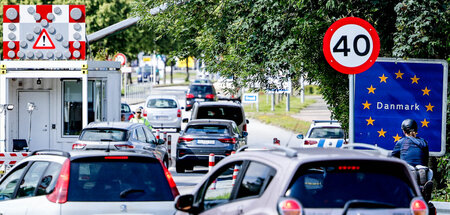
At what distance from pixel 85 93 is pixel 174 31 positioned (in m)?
3.41

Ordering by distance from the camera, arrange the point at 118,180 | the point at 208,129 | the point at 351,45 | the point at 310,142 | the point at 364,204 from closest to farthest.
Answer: the point at 364,204
the point at 118,180
the point at 351,45
the point at 208,129
the point at 310,142

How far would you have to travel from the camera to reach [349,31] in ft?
29.7

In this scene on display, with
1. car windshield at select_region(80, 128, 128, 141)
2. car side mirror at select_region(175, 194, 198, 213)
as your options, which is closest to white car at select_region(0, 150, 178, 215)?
car side mirror at select_region(175, 194, 198, 213)

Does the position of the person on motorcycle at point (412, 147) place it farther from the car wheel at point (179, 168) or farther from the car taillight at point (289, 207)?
the car wheel at point (179, 168)

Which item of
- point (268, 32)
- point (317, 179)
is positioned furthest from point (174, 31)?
point (317, 179)

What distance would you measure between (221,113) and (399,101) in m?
14.9

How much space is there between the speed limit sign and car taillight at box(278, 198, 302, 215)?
3759 millimetres

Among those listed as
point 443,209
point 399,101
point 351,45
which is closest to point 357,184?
point 351,45

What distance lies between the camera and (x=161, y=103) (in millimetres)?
36406

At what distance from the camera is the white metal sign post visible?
9031mm

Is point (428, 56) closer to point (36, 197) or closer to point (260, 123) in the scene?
point (36, 197)

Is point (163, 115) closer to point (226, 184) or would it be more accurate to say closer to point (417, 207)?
point (226, 184)

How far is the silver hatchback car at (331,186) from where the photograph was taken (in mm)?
5621

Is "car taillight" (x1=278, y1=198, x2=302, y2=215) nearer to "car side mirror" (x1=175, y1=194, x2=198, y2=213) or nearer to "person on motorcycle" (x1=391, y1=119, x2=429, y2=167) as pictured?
"car side mirror" (x1=175, y1=194, x2=198, y2=213)
